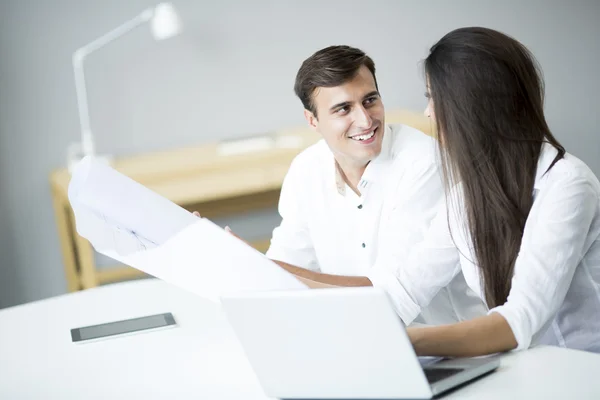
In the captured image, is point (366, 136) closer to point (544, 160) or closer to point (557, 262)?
point (544, 160)

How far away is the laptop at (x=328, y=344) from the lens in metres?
1.06

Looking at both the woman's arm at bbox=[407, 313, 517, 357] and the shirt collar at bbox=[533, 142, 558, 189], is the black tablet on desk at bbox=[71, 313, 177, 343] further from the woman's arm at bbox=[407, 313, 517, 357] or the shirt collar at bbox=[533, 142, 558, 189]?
the shirt collar at bbox=[533, 142, 558, 189]

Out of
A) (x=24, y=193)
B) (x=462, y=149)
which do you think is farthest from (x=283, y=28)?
(x=462, y=149)

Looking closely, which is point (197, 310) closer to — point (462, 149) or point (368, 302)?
point (462, 149)

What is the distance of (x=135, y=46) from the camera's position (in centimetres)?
379

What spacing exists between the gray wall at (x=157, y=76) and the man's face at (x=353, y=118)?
1530 mm

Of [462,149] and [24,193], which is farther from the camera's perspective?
[24,193]

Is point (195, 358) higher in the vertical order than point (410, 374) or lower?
lower

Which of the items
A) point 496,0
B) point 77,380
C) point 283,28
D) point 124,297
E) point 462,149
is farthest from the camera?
point 496,0

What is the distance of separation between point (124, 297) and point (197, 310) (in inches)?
9.6

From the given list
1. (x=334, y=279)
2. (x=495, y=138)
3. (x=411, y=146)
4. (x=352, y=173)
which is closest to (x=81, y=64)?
(x=352, y=173)

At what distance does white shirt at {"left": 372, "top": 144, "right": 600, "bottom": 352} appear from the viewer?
1.46 m

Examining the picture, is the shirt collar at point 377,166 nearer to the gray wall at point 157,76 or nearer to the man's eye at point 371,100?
the man's eye at point 371,100

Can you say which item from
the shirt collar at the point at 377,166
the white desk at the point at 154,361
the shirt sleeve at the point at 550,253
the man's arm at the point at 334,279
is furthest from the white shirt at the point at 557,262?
the shirt collar at the point at 377,166
